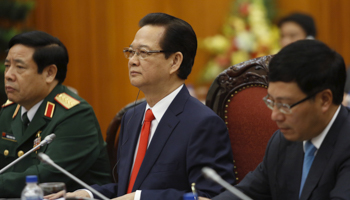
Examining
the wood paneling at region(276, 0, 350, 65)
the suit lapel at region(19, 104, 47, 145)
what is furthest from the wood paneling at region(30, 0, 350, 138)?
the suit lapel at region(19, 104, 47, 145)

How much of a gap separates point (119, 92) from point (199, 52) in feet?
3.24

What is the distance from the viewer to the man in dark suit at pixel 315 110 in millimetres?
1508

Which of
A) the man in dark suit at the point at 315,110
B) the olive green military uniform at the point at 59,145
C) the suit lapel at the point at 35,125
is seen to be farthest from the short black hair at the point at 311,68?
the suit lapel at the point at 35,125

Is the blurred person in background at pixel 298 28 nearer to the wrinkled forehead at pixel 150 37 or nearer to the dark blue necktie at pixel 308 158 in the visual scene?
the wrinkled forehead at pixel 150 37

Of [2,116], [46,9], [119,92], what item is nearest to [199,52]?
[119,92]

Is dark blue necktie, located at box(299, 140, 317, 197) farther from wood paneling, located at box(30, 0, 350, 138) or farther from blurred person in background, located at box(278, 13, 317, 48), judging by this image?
wood paneling, located at box(30, 0, 350, 138)

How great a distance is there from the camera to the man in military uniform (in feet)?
8.13

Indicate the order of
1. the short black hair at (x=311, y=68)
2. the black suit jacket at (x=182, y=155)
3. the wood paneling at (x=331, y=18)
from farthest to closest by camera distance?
the wood paneling at (x=331, y=18)
the black suit jacket at (x=182, y=155)
the short black hair at (x=311, y=68)

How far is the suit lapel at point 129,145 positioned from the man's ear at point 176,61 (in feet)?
0.88

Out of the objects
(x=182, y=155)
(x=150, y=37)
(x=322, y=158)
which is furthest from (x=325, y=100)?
(x=150, y=37)

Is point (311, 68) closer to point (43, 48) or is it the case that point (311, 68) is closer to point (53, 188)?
point (53, 188)

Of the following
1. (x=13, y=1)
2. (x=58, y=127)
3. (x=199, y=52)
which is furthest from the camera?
(x=199, y=52)

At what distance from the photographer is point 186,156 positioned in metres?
1.94

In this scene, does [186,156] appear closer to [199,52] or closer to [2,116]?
[2,116]
